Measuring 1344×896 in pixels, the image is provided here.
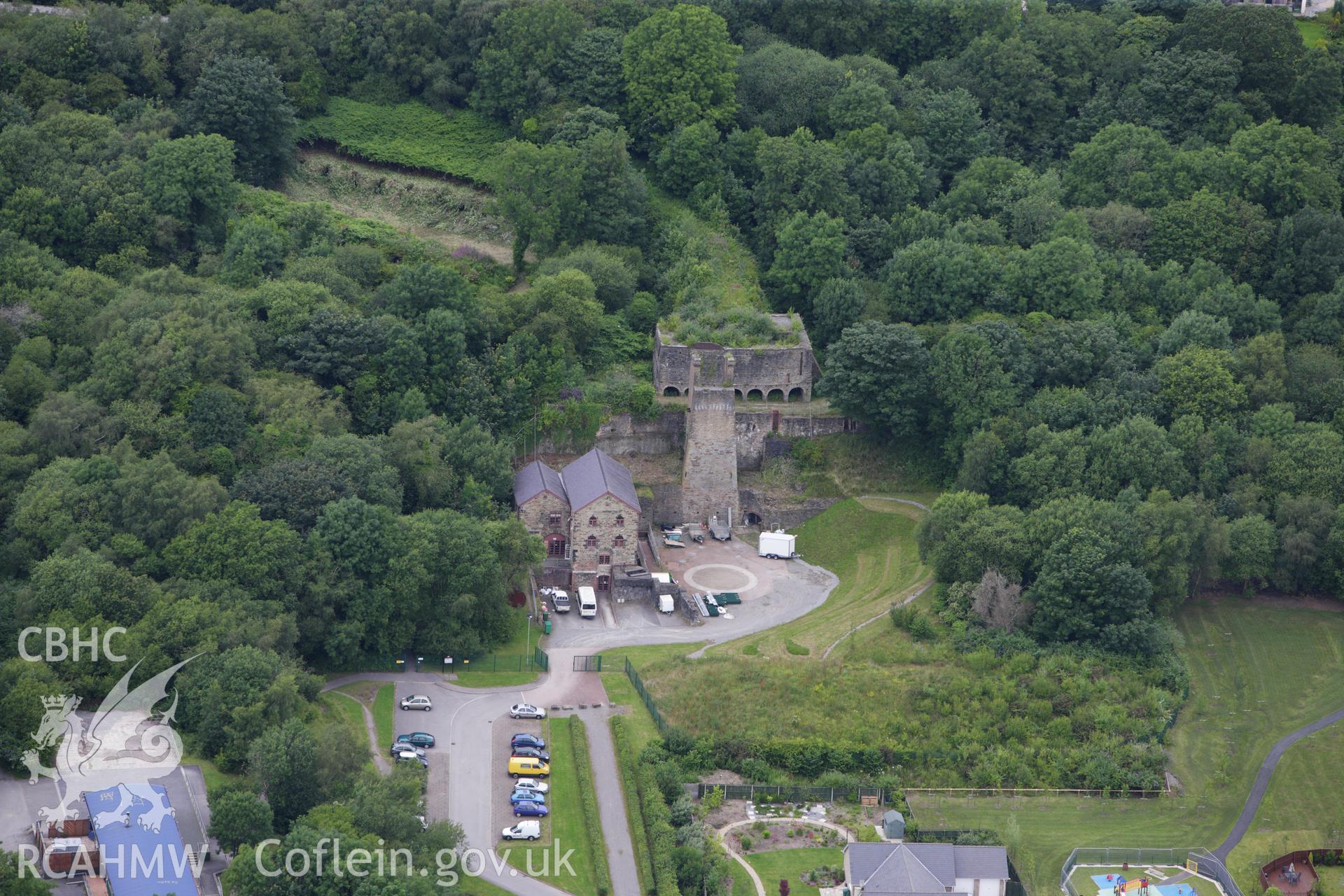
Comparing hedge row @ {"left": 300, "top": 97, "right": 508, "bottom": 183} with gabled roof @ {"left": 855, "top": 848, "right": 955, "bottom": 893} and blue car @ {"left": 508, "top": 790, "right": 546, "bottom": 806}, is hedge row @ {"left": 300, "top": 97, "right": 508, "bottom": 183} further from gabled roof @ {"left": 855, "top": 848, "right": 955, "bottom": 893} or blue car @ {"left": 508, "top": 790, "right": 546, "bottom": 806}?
gabled roof @ {"left": 855, "top": 848, "right": 955, "bottom": 893}

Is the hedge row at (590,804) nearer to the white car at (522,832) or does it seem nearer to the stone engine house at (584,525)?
the white car at (522,832)

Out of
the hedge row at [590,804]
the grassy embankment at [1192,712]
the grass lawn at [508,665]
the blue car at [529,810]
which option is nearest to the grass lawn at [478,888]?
the hedge row at [590,804]

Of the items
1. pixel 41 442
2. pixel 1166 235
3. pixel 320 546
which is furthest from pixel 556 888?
pixel 1166 235

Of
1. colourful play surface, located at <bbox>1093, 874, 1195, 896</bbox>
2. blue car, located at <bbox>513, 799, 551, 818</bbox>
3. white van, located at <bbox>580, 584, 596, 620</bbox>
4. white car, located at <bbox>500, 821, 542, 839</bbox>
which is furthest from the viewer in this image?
white van, located at <bbox>580, 584, 596, 620</bbox>

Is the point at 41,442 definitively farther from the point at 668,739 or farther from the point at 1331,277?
the point at 1331,277

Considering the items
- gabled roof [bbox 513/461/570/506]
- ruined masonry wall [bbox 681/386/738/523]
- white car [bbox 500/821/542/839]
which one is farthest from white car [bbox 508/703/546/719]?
ruined masonry wall [bbox 681/386/738/523]
